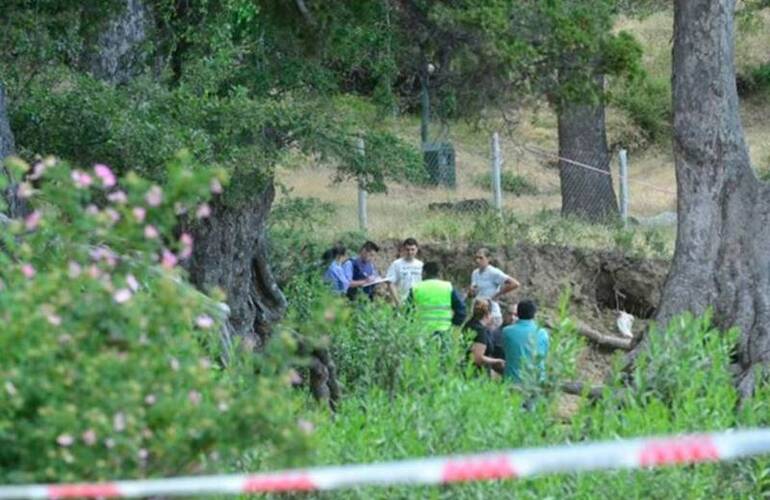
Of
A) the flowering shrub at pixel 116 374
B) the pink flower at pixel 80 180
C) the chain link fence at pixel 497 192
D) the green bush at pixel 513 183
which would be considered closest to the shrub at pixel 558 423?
the flowering shrub at pixel 116 374

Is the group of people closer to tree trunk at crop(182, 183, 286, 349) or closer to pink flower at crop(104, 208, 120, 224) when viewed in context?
tree trunk at crop(182, 183, 286, 349)

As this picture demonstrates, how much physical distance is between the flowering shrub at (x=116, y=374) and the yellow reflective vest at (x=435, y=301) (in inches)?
363

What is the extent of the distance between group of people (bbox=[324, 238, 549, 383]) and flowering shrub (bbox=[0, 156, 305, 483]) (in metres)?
4.37

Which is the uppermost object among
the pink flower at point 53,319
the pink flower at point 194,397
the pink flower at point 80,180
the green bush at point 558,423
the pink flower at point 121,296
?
the pink flower at point 80,180

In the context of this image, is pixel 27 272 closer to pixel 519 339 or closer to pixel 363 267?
pixel 519 339

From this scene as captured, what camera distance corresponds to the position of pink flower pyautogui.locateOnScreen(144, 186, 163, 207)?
597 centimetres

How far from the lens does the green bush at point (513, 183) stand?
93.2ft

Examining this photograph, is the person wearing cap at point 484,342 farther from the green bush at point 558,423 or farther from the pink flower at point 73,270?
the pink flower at point 73,270

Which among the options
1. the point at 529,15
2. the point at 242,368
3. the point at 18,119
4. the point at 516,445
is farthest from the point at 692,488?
the point at 529,15

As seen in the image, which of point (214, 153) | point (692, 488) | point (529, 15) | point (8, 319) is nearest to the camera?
point (8, 319)

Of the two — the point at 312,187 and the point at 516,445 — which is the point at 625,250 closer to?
the point at 312,187

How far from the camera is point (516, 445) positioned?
9.02m

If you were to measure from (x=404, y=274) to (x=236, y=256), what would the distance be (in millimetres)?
2629

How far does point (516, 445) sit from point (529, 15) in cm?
842
